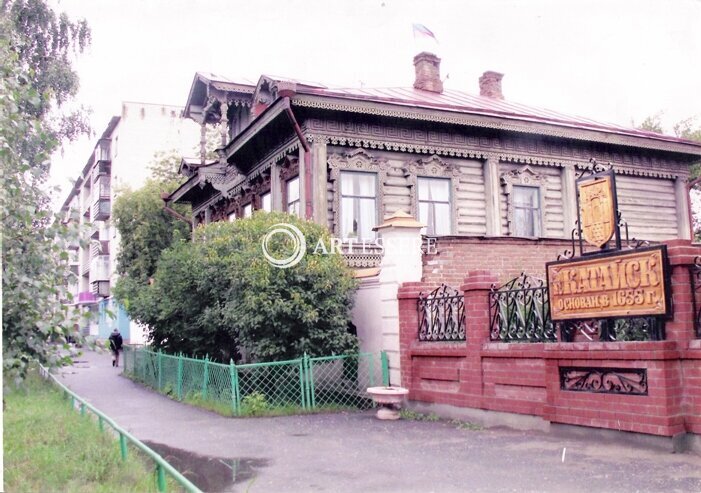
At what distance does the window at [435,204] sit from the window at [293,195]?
3299 millimetres

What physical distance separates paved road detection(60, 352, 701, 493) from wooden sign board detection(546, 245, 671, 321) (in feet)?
5.15

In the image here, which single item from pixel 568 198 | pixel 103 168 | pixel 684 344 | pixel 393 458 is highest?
pixel 103 168

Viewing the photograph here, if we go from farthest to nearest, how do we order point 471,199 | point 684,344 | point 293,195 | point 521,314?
point 471,199 → point 293,195 → point 521,314 → point 684,344

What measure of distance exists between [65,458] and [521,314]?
6.20 metres

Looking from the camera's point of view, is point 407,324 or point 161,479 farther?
point 407,324

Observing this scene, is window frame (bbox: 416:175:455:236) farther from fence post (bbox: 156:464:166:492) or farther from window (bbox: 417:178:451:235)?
fence post (bbox: 156:464:166:492)

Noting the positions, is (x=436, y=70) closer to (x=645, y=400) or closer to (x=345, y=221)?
(x=345, y=221)

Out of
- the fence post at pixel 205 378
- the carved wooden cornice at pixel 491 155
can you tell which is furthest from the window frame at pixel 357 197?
the fence post at pixel 205 378

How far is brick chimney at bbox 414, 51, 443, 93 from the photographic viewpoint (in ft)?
74.8

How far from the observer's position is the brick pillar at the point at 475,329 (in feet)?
33.7

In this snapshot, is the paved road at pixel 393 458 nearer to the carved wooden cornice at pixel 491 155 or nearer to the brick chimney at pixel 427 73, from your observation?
the carved wooden cornice at pixel 491 155

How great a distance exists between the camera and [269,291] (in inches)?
492

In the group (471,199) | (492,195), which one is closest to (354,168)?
(471,199)

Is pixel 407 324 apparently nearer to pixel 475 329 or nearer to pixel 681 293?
pixel 475 329
